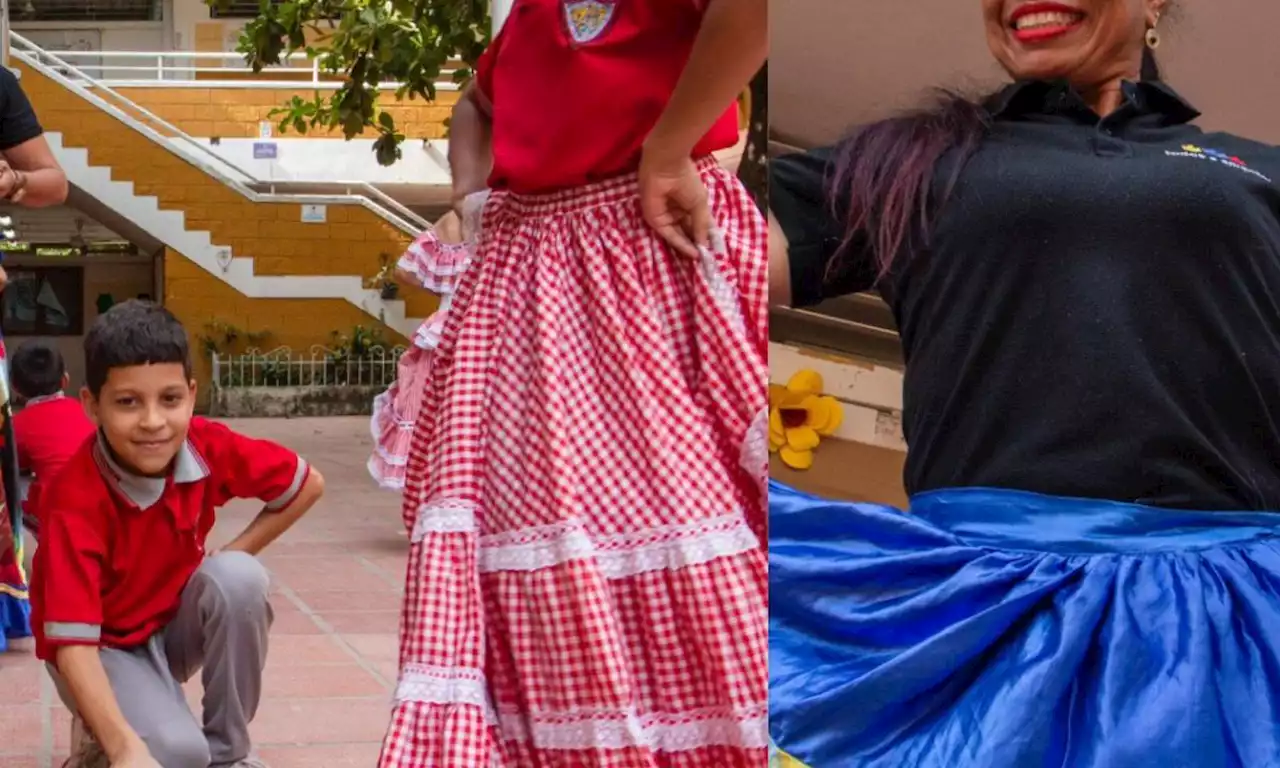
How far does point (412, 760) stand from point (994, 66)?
62 cm

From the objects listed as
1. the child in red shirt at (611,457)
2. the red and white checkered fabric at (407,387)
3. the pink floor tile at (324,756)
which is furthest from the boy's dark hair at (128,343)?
the red and white checkered fabric at (407,387)

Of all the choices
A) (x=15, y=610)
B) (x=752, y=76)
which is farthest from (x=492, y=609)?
(x=15, y=610)

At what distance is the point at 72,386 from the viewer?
8.07 feet

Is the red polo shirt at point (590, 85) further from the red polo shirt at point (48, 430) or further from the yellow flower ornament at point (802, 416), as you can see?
the red polo shirt at point (48, 430)

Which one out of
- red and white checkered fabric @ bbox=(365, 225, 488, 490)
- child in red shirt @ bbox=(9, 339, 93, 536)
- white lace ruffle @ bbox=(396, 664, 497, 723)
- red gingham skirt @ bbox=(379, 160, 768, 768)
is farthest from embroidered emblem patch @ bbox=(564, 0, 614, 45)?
red and white checkered fabric @ bbox=(365, 225, 488, 490)

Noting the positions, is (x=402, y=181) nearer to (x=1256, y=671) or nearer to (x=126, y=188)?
(x=126, y=188)

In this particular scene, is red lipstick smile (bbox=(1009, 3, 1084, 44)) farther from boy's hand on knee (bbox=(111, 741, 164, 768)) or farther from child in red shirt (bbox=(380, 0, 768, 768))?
boy's hand on knee (bbox=(111, 741, 164, 768))

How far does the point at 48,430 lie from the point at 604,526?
1517 millimetres

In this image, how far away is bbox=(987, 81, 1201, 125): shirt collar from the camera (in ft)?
2.64

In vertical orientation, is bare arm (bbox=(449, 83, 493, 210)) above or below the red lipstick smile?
below

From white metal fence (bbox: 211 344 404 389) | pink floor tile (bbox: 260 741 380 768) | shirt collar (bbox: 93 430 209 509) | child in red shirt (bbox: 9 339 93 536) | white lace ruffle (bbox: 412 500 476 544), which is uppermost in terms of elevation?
white lace ruffle (bbox: 412 500 476 544)

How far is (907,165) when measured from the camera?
844 mm

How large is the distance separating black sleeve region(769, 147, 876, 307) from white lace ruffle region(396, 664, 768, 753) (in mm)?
370

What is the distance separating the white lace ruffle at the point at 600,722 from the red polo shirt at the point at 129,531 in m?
0.80
